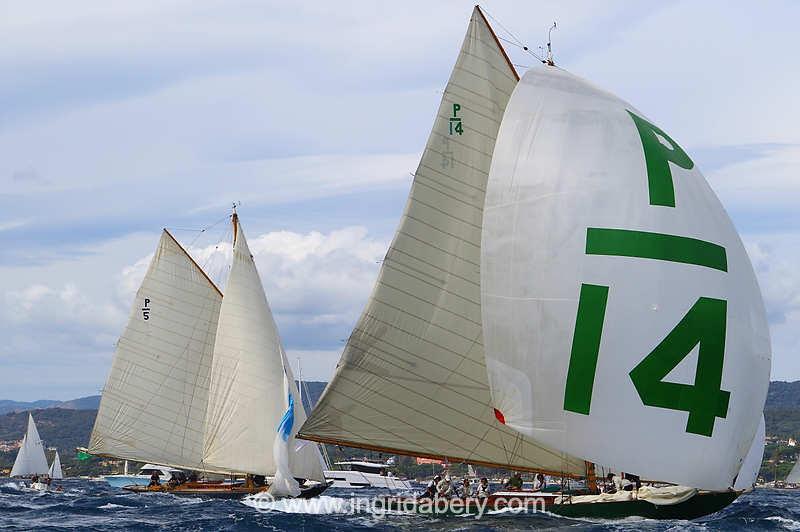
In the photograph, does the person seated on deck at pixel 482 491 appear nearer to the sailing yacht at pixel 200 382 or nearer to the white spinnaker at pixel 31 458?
the sailing yacht at pixel 200 382

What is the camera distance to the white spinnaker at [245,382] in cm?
5347

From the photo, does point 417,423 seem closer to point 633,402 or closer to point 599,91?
point 633,402

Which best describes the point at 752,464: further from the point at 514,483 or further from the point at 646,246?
the point at 646,246

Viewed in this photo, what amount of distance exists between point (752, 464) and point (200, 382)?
30.4 metres

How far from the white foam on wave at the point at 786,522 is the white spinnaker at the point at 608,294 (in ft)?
33.2

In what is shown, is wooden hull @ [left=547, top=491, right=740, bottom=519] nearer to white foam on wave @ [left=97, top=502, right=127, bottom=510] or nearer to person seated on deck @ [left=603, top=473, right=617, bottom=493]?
person seated on deck @ [left=603, top=473, right=617, bottom=493]

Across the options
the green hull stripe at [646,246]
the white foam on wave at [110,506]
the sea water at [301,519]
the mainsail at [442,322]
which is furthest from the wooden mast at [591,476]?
the white foam on wave at [110,506]

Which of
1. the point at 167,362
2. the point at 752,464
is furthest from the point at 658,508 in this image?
the point at 167,362

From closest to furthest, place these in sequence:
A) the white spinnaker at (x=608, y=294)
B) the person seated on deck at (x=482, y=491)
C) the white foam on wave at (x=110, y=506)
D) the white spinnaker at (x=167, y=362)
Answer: the white spinnaker at (x=608, y=294) < the person seated on deck at (x=482, y=491) < the white foam on wave at (x=110, y=506) < the white spinnaker at (x=167, y=362)

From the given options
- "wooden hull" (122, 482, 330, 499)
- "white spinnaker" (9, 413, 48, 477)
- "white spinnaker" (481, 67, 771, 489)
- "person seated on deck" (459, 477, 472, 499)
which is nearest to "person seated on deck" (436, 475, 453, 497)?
"person seated on deck" (459, 477, 472, 499)

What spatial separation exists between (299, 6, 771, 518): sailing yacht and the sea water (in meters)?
Result: 1.25

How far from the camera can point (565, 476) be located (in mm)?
35156

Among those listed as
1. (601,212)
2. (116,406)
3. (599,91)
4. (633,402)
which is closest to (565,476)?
(633,402)

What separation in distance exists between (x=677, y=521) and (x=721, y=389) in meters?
8.23
